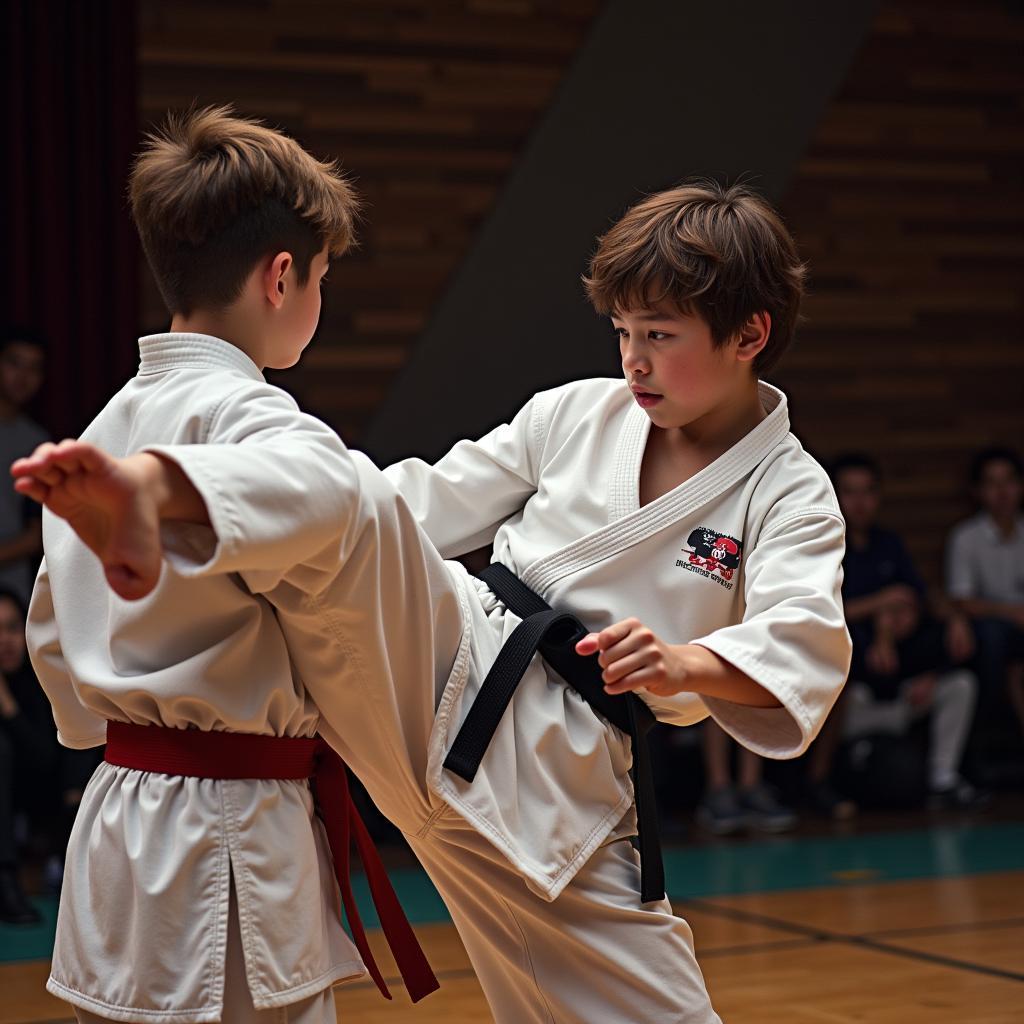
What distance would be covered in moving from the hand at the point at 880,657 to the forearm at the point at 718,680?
421 cm

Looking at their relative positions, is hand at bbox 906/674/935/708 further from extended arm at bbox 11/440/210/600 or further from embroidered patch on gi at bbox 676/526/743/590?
extended arm at bbox 11/440/210/600

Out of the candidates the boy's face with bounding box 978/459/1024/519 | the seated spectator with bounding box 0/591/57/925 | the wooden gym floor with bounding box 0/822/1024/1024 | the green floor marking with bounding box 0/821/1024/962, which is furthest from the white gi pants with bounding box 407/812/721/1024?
the boy's face with bounding box 978/459/1024/519

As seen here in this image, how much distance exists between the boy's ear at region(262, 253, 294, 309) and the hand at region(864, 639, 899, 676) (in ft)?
14.7

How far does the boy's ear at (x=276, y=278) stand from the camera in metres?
1.56

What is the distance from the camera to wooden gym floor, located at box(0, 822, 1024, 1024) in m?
2.98

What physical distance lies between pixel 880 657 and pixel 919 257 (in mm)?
2209

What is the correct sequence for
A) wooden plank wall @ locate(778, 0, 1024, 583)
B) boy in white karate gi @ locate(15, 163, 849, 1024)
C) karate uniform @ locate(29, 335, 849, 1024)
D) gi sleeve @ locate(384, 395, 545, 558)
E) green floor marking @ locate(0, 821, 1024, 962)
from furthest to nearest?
1. wooden plank wall @ locate(778, 0, 1024, 583)
2. green floor marking @ locate(0, 821, 1024, 962)
3. gi sleeve @ locate(384, 395, 545, 558)
4. boy in white karate gi @ locate(15, 163, 849, 1024)
5. karate uniform @ locate(29, 335, 849, 1024)

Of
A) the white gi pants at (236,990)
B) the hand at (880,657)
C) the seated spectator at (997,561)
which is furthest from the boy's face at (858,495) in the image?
the white gi pants at (236,990)

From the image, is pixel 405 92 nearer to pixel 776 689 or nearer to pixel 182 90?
pixel 182 90

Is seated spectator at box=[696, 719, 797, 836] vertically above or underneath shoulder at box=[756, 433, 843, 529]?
underneath

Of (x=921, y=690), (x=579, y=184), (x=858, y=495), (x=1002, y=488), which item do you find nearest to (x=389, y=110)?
(x=579, y=184)

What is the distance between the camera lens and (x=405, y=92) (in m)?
6.05

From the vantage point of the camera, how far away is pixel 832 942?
3562 millimetres

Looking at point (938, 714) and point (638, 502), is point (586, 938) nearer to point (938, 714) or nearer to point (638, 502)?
point (638, 502)
